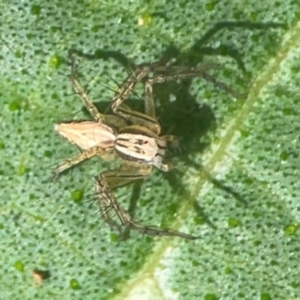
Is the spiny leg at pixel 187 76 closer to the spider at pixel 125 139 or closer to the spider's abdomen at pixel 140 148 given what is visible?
the spider at pixel 125 139

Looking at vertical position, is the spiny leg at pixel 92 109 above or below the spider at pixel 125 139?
above

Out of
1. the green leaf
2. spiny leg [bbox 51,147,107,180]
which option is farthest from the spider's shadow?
spiny leg [bbox 51,147,107,180]

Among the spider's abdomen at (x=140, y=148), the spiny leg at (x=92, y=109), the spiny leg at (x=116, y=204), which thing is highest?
the spiny leg at (x=92, y=109)

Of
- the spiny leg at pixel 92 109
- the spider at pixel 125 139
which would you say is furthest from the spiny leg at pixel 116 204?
the spiny leg at pixel 92 109

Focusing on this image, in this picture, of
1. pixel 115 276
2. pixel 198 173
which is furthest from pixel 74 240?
pixel 198 173

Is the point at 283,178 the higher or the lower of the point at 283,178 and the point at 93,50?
the lower

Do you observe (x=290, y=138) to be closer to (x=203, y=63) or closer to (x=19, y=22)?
(x=203, y=63)
